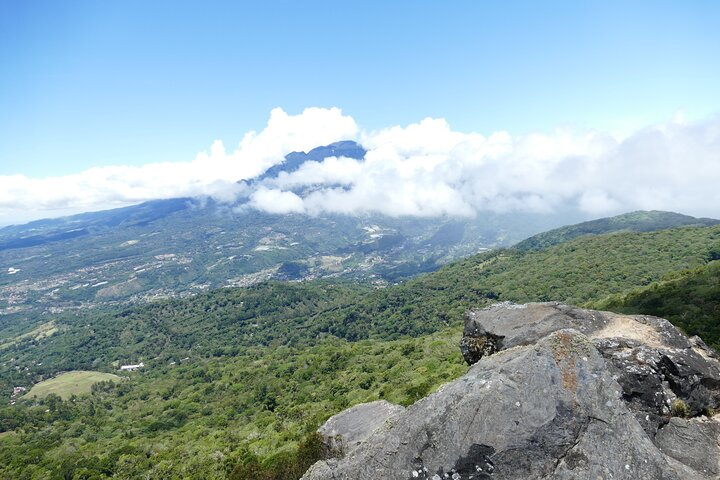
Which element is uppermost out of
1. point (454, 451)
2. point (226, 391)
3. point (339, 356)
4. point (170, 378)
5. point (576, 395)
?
point (576, 395)

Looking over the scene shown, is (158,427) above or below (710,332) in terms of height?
below

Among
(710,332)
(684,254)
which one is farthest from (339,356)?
(684,254)

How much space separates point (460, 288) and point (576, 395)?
579 feet

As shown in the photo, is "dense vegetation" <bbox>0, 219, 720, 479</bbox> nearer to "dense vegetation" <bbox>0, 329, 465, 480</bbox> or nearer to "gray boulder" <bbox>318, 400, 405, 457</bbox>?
"dense vegetation" <bbox>0, 329, 465, 480</bbox>

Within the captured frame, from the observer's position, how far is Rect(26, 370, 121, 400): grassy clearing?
6152 inches

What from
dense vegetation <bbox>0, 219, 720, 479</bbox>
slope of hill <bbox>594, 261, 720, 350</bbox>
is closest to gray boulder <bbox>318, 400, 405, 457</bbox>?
dense vegetation <bbox>0, 219, 720, 479</bbox>

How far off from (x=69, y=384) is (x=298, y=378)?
127 meters

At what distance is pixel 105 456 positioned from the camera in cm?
7106

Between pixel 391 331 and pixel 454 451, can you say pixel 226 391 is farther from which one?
pixel 454 451

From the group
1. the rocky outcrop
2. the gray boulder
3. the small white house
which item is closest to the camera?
the rocky outcrop

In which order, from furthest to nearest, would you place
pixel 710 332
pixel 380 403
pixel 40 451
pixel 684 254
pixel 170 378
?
1. pixel 170 378
2. pixel 684 254
3. pixel 40 451
4. pixel 710 332
5. pixel 380 403

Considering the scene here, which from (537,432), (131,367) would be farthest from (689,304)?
(131,367)

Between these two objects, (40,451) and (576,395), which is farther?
(40,451)

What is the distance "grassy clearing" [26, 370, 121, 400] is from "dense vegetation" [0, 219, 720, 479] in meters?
10.5
